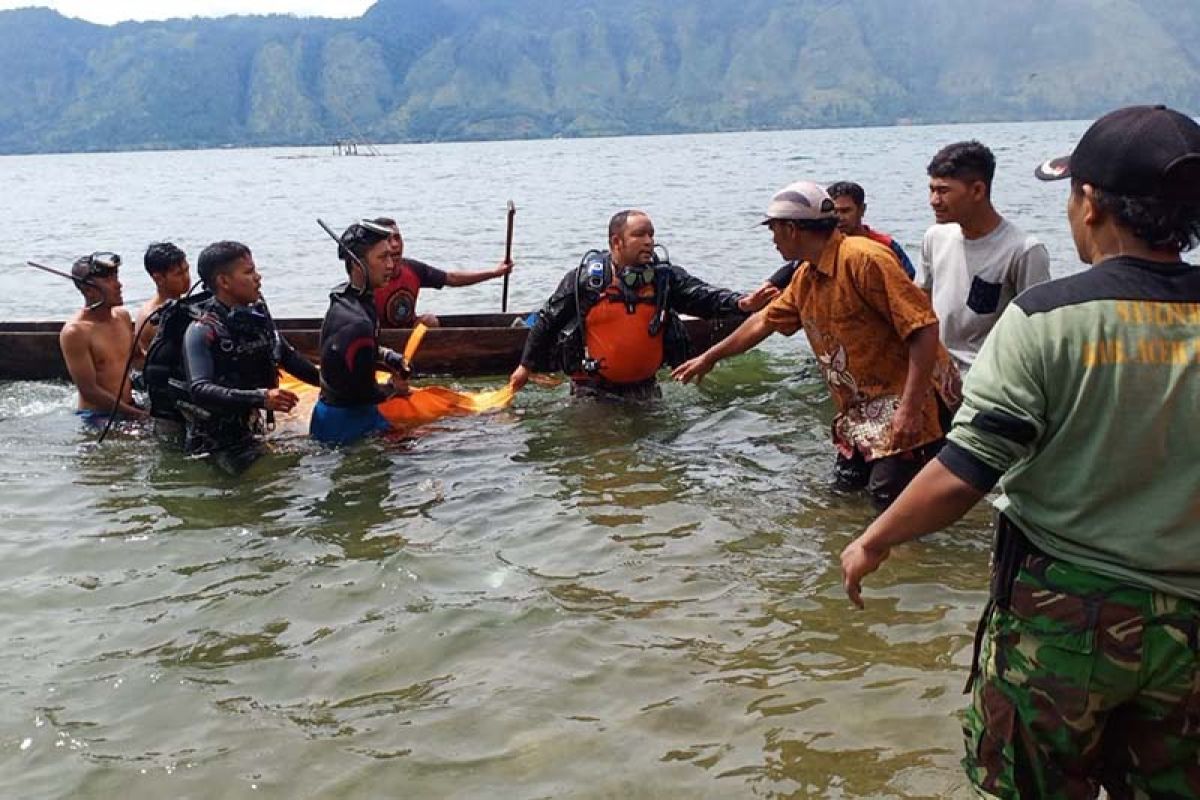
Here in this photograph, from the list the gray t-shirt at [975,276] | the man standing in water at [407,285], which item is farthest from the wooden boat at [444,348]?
the gray t-shirt at [975,276]

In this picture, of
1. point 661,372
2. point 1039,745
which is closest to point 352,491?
point 661,372

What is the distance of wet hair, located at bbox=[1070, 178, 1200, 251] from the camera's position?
8.36 ft

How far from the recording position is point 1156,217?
256cm

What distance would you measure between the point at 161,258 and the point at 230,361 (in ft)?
5.59

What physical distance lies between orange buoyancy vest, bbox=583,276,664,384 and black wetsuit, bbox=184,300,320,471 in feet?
7.04

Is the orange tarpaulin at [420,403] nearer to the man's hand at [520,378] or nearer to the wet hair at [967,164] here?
the man's hand at [520,378]

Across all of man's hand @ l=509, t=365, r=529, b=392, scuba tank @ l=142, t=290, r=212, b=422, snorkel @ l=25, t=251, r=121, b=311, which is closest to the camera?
scuba tank @ l=142, t=290, r=212, b=422

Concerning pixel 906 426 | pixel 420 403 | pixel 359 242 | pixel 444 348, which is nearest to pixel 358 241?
pixel 359 242

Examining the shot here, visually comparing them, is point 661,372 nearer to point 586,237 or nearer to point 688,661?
point 688,661

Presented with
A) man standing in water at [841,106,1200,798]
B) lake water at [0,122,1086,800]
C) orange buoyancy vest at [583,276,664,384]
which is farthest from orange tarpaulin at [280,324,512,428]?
man standing in water at [841,106,1200,798]

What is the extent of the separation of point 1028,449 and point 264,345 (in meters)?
5.89

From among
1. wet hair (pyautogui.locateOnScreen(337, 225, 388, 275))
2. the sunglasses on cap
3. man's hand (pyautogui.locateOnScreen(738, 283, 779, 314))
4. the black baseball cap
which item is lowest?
man's hand (pyautogui.locateOnScreen(738, 283, 779, 314))

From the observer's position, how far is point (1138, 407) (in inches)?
98.7

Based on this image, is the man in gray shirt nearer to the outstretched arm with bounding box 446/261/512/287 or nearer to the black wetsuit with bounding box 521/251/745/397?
the black wetsuit with bounding box 521/251/745/397
